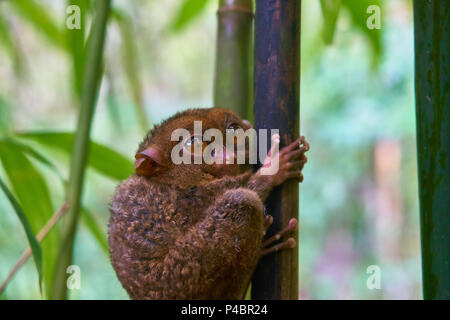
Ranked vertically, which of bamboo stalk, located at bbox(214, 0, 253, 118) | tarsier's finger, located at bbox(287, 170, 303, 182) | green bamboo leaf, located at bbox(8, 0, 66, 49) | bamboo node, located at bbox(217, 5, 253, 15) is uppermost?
green bamboo leaf, located at bbox(8, 0, 66, 49)

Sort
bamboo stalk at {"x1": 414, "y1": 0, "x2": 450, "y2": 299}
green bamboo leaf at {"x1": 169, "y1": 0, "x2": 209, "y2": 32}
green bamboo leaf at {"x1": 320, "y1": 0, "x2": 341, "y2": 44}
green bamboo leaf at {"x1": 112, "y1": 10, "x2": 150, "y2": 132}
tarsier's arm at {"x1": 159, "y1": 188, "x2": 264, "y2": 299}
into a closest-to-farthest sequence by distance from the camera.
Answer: bamboo stalk at {"x1": 414, "y1": 0, "x2": 450, "y2": 299}
tarsier's arm at {"x1": 159, "y1": 188, "x2": 264, "y2": 299}
green bamboo leaf at {"x1": 320, "y1": 0, "x2": 341, "y2": 44}
green bamboo leaf at {"x1": 112, "y1": 10, "x2": 150, "y2": 132}
green bamboo leaf at {"x1": 169, "y1": 0, "x2": 209, "y2": 32}

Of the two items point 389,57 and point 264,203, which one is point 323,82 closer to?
point 389,57

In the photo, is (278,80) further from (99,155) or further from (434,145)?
(99,155)

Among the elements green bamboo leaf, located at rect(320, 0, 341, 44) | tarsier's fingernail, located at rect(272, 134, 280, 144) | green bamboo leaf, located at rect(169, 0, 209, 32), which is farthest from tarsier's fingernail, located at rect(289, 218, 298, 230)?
green bamboo leaf, located at rect(169, 0, 209, 32)

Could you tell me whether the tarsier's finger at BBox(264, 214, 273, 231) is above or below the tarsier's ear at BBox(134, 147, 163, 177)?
below

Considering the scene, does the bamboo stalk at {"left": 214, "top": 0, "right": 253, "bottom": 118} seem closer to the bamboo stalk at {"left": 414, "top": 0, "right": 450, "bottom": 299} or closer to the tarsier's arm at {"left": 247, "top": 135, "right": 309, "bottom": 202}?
the tarsier's arm at {"left": 247, "top": 135, "right": 309, "bottom": 202}

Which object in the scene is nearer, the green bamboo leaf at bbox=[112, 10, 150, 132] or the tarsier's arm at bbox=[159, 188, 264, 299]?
the tarsier's arm at bbox=[159, 188, 264, 299]
